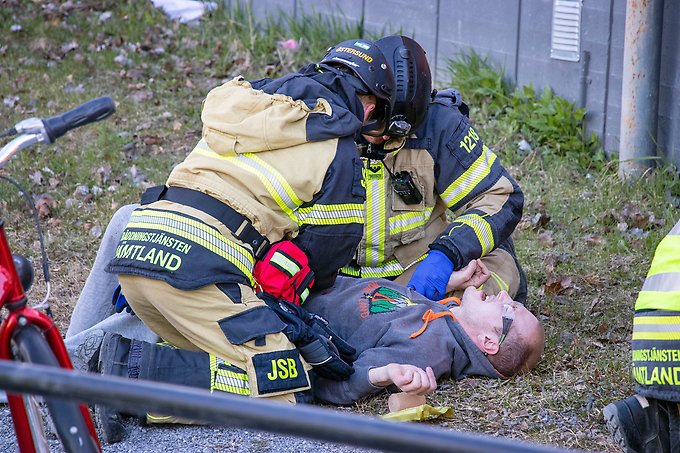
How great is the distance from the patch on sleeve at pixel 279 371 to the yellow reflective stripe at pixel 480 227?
122cm

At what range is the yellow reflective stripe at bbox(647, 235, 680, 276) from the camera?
3.25m

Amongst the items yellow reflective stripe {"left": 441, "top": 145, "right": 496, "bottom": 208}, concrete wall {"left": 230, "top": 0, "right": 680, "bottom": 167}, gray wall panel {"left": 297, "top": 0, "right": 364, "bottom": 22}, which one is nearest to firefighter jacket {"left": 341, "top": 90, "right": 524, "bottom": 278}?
yellow reflective stripe {"left": 441, "top": 145, "right": 496, "bottom": 208}

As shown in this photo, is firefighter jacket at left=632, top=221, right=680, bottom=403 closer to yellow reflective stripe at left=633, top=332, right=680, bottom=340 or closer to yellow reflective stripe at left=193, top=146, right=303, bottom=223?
yellow reflective stripe at left=633, top=332, right=680, bottom=340

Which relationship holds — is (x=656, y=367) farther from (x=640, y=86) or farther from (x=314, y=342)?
(x=640, y=86)

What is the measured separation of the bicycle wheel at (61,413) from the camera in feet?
7.77

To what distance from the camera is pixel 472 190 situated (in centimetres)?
485

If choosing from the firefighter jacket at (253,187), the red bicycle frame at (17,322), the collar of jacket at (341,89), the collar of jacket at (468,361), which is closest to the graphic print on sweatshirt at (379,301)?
the collar of jacket at (468,361)

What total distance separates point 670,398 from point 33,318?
2.09 meters

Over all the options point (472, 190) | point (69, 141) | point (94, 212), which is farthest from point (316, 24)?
point (472, 190)

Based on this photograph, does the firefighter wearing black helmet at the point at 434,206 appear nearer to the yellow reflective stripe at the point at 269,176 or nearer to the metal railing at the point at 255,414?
the yellow reflective stripe at the point at 269,176

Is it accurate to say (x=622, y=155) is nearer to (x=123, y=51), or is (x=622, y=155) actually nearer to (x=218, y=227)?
(x=218, y=227)

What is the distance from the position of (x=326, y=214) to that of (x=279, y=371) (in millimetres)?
660

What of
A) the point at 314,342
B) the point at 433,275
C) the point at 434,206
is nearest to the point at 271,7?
the point at 434,206

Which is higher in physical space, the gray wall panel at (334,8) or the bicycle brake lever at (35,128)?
the bicycle brake lever at (35,128)
